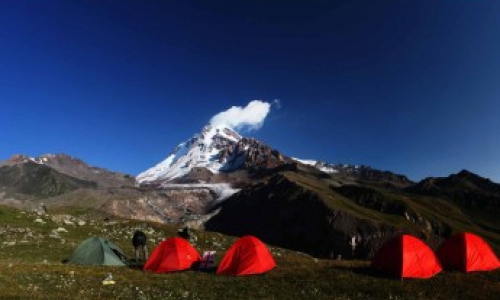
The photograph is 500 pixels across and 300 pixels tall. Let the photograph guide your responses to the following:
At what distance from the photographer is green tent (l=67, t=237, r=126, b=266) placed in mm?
39031

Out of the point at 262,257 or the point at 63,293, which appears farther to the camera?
the point at 262,257

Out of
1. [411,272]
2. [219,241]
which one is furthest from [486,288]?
[219,241]

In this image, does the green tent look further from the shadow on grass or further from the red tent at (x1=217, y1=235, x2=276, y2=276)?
the shadow on grass

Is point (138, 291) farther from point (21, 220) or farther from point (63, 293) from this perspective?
point (21, 220)

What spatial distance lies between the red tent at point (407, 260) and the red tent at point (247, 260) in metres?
7.61

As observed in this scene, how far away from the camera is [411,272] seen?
29453mm

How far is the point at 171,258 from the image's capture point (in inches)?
1403

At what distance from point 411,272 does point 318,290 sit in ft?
22.8

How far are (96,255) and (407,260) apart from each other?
957 inches

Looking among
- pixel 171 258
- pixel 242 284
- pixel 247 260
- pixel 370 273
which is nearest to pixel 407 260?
pixel 370 273

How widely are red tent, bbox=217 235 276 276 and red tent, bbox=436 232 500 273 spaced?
12.0 m

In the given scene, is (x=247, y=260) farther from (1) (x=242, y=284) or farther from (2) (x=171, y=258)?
(2) (x=171, y=258)

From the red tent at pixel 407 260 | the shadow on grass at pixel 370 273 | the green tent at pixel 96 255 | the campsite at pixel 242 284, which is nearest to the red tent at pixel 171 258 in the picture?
the campsite at pixel 242 284

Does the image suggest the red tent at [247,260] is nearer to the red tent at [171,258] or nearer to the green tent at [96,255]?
the red tent at [171,258]
